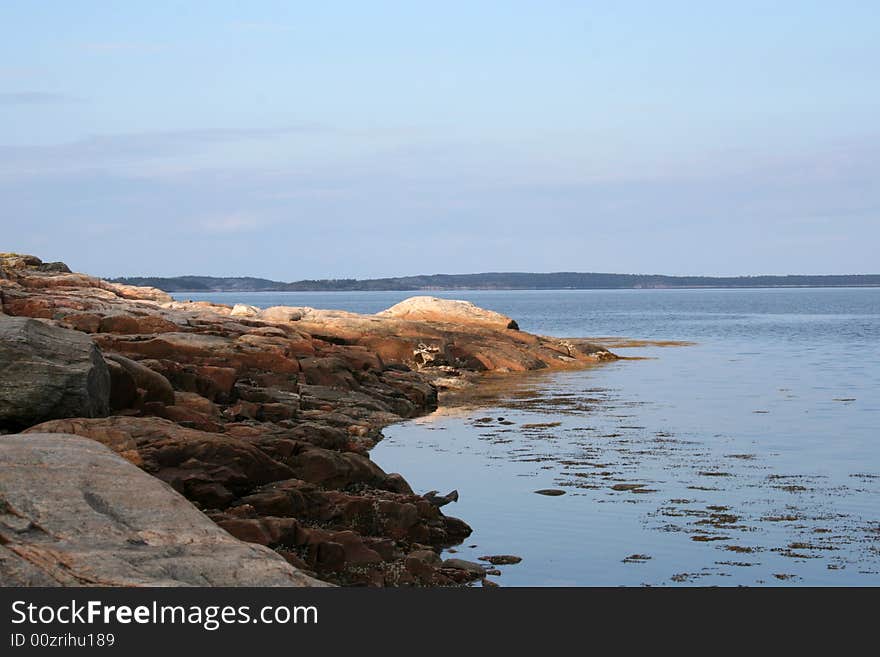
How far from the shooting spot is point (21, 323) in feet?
60.1

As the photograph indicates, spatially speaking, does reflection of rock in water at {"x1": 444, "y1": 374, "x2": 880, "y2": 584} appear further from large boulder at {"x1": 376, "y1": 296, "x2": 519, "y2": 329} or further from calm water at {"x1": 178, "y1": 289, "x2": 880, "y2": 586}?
large boulder at {"x1": 376, "y1": 296, "x2": 519, "y2": 329}

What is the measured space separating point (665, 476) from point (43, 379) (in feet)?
42.1

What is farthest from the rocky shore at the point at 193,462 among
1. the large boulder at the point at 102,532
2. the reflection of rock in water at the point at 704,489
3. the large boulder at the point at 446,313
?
the large boulder at the point at 446,313

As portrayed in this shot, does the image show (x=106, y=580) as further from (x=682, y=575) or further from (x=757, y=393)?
(x=757, y=393)

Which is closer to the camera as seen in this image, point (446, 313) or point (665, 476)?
point (665, 476)

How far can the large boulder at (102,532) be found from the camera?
383 inches

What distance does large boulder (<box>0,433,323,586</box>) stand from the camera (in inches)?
383

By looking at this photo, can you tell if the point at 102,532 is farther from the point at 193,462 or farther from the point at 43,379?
the point at 43,379

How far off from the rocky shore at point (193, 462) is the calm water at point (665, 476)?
4.49ft

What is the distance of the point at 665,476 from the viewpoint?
911 inches

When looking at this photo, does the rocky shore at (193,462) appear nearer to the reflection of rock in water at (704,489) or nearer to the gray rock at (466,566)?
the gray rock at (466,566)

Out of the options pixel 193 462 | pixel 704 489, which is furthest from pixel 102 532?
pixel 704 489

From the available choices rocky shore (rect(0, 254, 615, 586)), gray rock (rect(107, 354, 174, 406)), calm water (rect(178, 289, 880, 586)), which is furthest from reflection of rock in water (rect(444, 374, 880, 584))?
gray rock (rect(107, 354, 174, 406))
